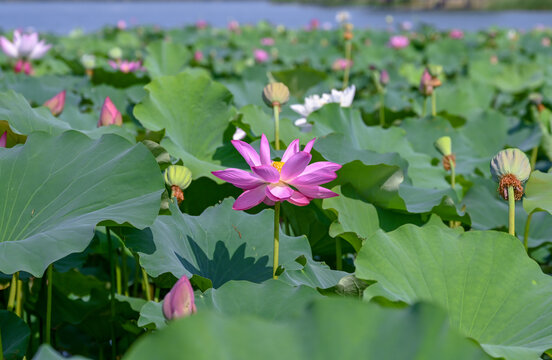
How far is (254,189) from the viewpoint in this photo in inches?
37.2

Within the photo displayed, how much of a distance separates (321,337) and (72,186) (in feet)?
2.22

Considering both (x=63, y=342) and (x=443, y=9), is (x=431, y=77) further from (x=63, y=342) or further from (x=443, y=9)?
(x=443, y=9)

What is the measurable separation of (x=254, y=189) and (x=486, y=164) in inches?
40.8

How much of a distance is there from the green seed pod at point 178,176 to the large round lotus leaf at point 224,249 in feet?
0.15

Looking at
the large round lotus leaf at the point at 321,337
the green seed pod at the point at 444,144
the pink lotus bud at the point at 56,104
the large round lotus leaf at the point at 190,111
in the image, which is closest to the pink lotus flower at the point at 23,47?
the pink lotus bud at the point at 56,104

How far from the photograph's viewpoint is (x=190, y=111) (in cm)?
164

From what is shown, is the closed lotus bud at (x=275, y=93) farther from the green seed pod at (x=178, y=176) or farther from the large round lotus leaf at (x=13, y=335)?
the large round lotus leaf at (x=13, y=335)

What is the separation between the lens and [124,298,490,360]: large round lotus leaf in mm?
464

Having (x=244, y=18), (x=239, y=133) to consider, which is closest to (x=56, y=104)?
(x=239, y=133)

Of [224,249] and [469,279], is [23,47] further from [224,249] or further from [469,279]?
[469,279]

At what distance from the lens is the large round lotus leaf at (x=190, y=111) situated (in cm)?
159

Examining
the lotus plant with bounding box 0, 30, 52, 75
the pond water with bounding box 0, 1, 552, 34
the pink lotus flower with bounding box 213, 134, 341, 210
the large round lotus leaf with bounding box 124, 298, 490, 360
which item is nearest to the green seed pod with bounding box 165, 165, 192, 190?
the pink lotus flower with bounding box 213, 134, 341, 210

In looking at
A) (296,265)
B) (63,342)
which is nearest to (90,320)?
(63,342)

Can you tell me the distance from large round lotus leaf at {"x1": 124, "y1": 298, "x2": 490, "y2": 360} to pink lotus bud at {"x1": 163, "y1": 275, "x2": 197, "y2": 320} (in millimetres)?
223
